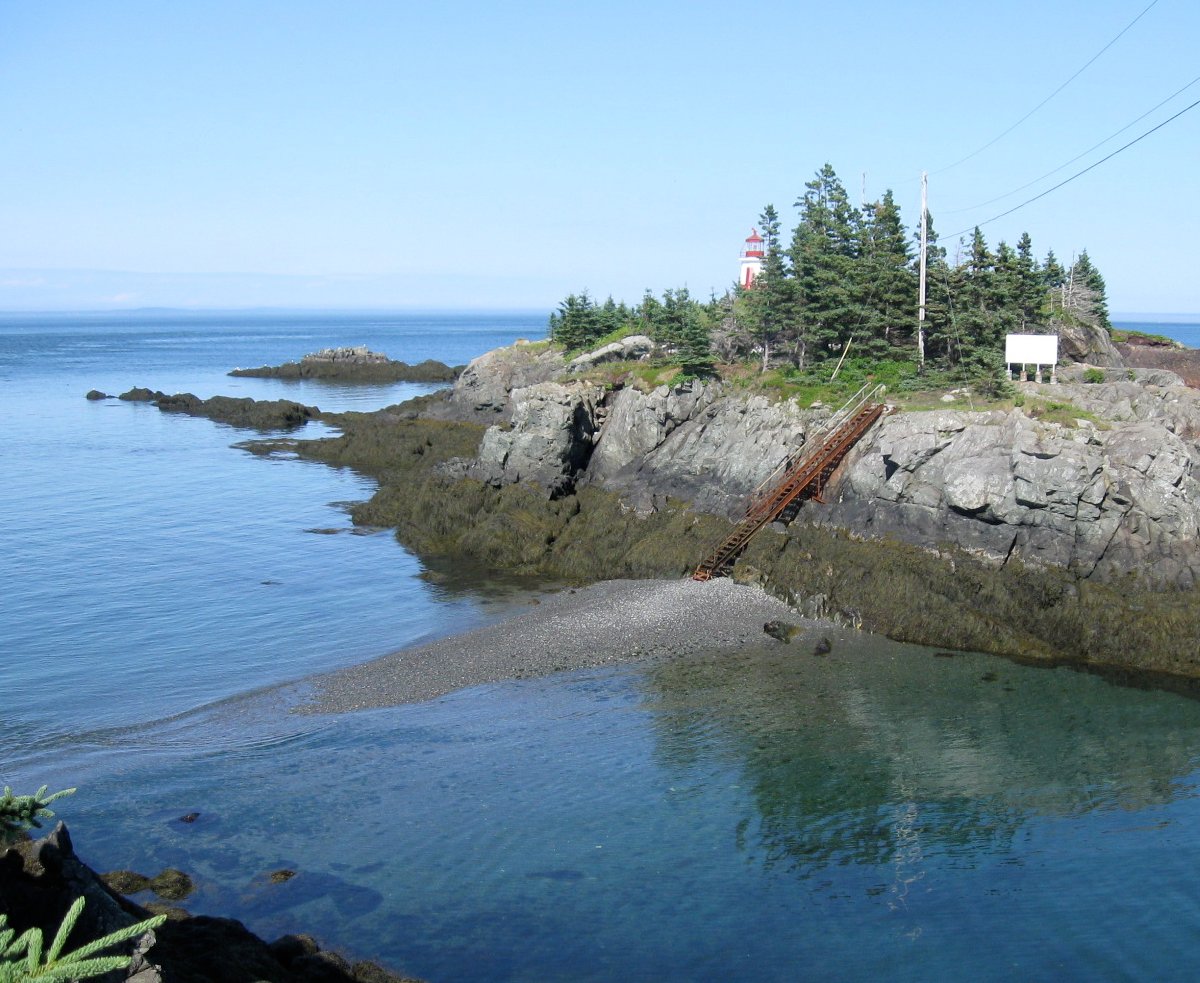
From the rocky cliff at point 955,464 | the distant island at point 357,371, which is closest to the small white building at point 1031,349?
the rocky cliff at point 955,464

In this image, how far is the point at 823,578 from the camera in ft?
101

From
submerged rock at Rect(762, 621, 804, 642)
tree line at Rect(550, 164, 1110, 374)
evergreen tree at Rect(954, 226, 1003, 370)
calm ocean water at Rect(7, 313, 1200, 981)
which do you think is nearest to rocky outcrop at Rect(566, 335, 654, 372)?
tree line at Rect(550, 164, 1110, 374)

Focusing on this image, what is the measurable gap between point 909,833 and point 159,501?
1557 inches

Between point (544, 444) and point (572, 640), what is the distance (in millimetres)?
15452

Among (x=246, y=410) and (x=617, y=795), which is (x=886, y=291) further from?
(x=246, y=410)

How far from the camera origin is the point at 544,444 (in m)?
42.4

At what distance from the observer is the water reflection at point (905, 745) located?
18.8 meters

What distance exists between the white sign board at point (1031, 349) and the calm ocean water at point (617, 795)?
14263mm

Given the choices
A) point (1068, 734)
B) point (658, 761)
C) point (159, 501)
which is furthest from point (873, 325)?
point (159, 501)

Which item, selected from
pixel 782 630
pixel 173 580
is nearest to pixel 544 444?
pixel 173 580

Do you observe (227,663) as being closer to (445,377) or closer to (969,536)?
(969,536)

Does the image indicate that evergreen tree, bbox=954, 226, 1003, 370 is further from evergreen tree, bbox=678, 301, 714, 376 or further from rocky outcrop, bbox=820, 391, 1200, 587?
evergreen tree, bbox=678, 301, 714, 376

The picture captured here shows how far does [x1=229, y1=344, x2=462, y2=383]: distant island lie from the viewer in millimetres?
105938

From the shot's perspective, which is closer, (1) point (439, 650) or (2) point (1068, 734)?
(2) point (1068, 734)
